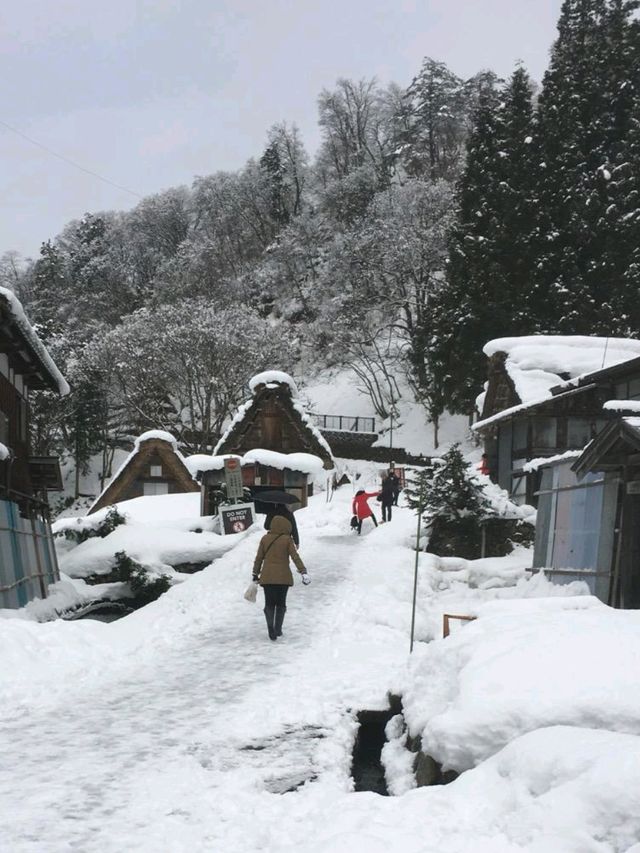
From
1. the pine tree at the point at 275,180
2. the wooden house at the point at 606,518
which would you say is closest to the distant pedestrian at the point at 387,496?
the wooden house at the point at 606,518

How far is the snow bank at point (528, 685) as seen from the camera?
4809mm

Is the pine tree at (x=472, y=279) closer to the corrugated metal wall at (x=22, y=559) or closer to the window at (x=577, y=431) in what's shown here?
the window at (x=577, y=431)

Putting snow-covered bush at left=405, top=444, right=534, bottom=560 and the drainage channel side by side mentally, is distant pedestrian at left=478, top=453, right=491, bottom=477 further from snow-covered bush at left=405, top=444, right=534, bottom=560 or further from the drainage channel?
the drainage channel

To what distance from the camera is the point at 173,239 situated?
75312mm

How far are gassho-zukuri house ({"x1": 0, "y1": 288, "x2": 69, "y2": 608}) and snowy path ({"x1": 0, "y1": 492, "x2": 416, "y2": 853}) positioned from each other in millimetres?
4726

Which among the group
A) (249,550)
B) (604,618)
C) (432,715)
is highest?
(604,618)

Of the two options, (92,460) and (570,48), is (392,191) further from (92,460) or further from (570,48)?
(92,460)

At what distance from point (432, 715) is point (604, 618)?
169 centimetres

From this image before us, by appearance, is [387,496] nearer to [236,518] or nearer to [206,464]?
[236,518]

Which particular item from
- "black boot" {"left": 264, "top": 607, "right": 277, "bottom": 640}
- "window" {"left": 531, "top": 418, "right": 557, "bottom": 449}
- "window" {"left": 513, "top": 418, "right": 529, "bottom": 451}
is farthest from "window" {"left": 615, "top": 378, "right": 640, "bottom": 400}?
"black boot" {"left": 264, "top": 607, "right": 277, "bottom": 640}

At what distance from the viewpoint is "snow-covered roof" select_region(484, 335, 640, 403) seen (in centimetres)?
2555

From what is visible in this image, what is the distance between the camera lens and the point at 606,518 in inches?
446

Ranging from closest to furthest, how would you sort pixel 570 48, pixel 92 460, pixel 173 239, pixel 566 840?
1. pixel 566 840
2. pixel 570 48
3. pixel 92 460
4. pixel 173 239

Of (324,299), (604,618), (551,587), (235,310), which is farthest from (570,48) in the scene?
(604,618)
